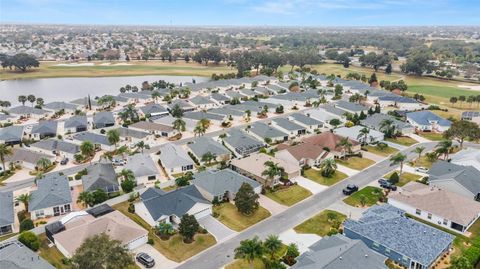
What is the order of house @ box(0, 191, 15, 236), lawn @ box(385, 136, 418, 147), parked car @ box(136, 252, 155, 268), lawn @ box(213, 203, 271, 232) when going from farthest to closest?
lawn @ box(385, 136, 418, 147) < lawn @ box(213, 203, 271, 232) < house @ box(0, 191, 15, 236) < parked car @ box(136, 252, 155, 268)

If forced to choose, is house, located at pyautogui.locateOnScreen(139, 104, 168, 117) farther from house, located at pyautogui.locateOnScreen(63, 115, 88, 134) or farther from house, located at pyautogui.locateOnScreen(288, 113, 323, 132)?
house, located at pyautogui.locateOnScreen(288, 113, 323, 132)

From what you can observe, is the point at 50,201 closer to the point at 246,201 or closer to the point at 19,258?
the point at 19,258

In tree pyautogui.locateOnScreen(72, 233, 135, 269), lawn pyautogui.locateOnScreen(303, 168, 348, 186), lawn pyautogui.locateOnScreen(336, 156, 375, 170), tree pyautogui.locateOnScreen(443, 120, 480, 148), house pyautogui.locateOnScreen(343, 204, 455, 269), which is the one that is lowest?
lawn pyautogui.locateOnScreen(303, 168, 348, 186)

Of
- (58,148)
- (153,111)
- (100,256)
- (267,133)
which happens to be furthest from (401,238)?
(153,111)

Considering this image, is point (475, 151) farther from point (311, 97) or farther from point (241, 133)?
point (311, 97)

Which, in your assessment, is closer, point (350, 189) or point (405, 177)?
point (350, 189)

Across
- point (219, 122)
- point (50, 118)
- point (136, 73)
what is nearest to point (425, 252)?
point (219, 122)

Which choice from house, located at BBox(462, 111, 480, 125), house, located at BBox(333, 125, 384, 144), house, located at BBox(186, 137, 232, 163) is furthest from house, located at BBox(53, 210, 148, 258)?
house, located at BBox(462, 111, 480, 125)
